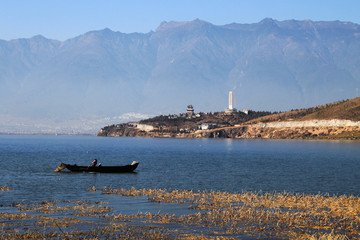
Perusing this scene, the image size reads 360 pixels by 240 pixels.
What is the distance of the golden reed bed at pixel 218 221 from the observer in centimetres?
3306

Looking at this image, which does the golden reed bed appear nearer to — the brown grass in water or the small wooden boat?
the brown grass in water

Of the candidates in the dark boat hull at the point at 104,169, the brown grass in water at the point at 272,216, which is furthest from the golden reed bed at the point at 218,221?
the dark boat hull at the point at 104,169

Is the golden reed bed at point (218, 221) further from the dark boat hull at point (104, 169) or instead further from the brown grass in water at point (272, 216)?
the dark boat hull at point (104, 169)

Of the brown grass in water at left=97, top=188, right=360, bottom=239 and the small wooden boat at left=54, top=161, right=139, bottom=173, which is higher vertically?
the small wooden boat at left=54, top=161, right=139, bottom=173

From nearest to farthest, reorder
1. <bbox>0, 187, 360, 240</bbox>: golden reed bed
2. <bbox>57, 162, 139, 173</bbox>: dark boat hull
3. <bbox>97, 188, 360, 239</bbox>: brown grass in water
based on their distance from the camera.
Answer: <bbox>0, 187, 360, 240</bbox>: golden reed bed → <bbox>97, 188, 360, 239</bbox>: brown grass in water → <bbox>57, 162, 139, 173</bbox>: dark boat hull

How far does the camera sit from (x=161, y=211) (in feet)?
137

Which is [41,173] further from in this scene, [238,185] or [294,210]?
[294,210]

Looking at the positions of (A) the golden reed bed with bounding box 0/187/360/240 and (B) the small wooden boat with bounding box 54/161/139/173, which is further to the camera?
(B) the small wooden boat with bounding box 54/161/139/173

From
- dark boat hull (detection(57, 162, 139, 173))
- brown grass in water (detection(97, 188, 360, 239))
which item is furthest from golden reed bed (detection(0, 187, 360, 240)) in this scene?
dark boat hull (detection(57, 162, 139, 173))

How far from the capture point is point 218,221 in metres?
37.4

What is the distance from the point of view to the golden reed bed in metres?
33.1

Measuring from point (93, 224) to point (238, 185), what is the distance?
30621 millimetres

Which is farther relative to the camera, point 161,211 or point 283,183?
point 283,183

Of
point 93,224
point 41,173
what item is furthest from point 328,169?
point 93,224
